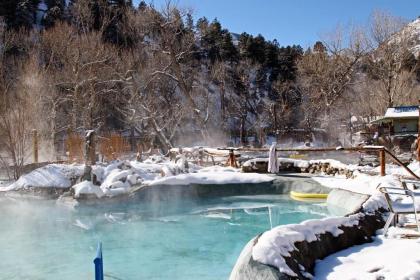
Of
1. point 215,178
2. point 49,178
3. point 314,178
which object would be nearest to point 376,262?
point 314,178

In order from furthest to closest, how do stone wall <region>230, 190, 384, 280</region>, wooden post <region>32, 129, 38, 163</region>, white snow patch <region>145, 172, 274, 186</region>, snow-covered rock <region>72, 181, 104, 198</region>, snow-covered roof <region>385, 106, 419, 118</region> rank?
snow-covered roof <region>385, 106, 419, 118</region> < wooden post <region>32, 129, 38, 163</region> < white snow patch <region>145, 172, 274, 186</region> < snow-covered rock <region>72, 181, 104, 198</region> < stone wall <region>230, 190, 384, 280</region>

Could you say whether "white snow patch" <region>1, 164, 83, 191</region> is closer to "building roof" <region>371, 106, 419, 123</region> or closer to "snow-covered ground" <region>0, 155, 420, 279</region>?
"snow-covered ground" <region>0, 155, 420, 279</region>

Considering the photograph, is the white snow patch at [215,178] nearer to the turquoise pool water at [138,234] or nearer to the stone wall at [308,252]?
the turquoise pool water at [138,234]

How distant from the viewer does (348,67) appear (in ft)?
97.4

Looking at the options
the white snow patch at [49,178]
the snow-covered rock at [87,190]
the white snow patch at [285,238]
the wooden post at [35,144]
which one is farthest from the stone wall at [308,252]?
the wooden post at [35,144]

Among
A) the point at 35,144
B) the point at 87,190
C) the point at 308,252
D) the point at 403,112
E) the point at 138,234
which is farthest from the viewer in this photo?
the point at 403,112

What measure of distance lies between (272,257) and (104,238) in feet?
16.4

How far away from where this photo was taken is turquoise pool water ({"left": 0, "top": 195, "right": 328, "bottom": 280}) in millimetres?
6418

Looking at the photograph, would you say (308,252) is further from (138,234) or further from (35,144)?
(35,144)

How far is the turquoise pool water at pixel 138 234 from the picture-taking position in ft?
21.1

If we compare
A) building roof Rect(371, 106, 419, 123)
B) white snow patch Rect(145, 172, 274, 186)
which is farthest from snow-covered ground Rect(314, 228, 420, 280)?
building roof Rect(371, 106, 419, 123)

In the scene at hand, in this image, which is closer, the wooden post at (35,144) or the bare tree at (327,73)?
the wooden post at (35,144)

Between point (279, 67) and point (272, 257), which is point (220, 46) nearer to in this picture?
point (279, 67)

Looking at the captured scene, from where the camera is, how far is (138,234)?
851 centimetres
